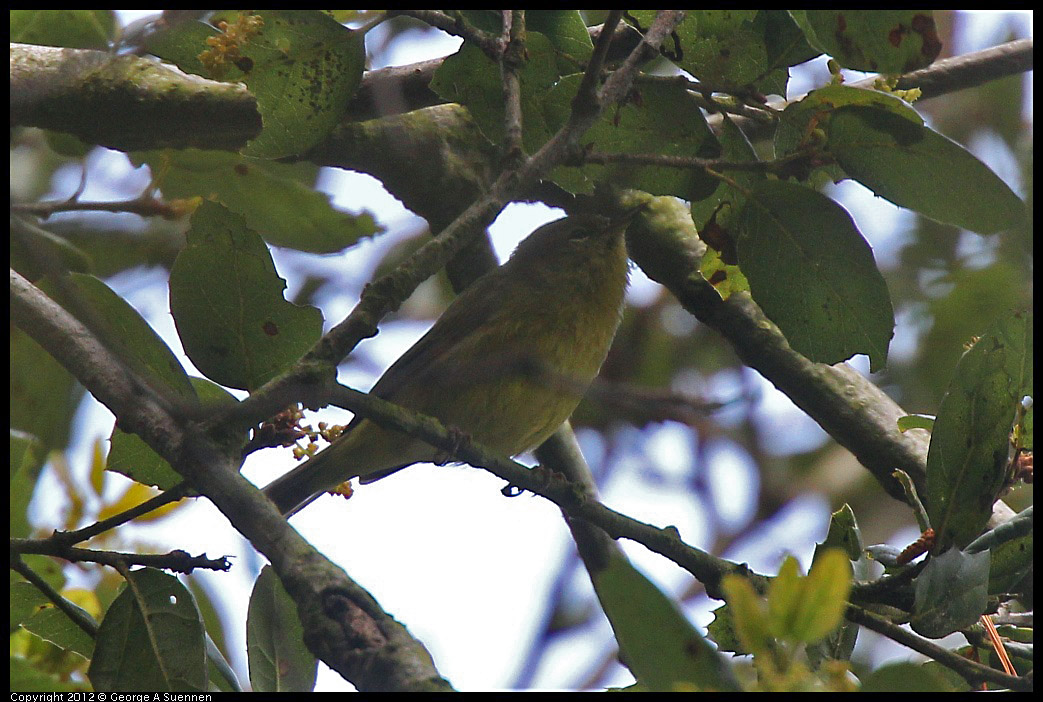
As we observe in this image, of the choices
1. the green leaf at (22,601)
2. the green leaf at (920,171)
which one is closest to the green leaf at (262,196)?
the green leaf at (22,601)

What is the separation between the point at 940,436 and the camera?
2318mm

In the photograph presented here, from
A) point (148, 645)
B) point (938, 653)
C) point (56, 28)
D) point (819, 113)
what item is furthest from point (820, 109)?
point (56, 28)

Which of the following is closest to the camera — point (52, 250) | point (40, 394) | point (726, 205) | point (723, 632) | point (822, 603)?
point (822, 603)

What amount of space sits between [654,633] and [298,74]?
71.9 inches

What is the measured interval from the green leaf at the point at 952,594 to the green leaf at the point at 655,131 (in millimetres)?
1095

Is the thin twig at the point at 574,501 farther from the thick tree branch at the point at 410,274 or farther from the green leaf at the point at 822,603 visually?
the green leaf at the point at 822,603

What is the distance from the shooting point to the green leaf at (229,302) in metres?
2.50

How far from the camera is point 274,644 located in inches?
97.3

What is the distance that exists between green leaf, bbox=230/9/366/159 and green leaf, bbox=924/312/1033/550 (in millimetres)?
1706

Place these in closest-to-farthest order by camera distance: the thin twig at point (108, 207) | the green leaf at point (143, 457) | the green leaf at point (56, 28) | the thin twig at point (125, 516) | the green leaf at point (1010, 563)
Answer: the thin twig at point (125, 516) → the green leaf at point (1010, 563) → the green leaf at point (143, 457) → the thin twig at point (108, 207) → the green leaf at point (56, 28)

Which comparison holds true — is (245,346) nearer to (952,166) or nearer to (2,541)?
(2,541)

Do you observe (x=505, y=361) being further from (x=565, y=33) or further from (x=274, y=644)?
(x=274, y=644)

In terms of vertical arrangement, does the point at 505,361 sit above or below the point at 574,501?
above
